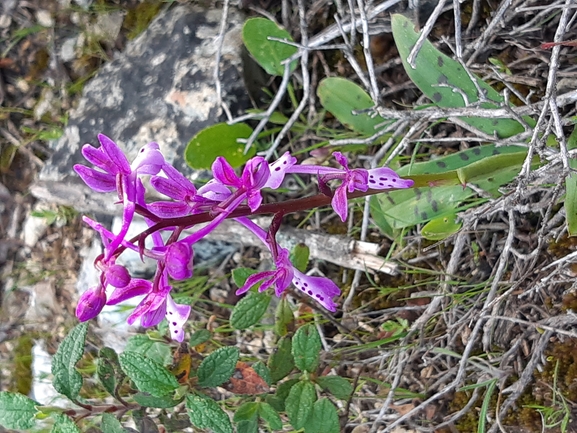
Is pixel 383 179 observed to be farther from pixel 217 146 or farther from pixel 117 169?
pixel 217 146

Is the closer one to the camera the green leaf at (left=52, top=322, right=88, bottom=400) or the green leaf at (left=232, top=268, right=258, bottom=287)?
the green leaf at (left=52, top=322, right=88, bottom=400)

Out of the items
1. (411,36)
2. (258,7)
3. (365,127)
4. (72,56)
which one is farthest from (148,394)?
(72,56)

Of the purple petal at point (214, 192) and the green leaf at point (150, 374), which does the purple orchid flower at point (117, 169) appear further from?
the green leaf at point (150, 374)

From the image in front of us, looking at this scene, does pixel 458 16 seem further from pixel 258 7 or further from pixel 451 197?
pixel 258 7

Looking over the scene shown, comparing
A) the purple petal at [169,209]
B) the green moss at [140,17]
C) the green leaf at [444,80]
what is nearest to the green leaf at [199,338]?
the purple petal at [169,209]

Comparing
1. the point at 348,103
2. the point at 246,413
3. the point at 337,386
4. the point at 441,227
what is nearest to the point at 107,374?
the point at 246,413

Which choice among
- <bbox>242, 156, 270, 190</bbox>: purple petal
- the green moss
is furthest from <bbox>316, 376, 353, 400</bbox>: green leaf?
the green moss

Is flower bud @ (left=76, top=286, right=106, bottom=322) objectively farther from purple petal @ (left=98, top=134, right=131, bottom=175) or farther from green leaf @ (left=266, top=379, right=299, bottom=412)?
green leaf @ (left=266, top=379, right=299, bottom=412)
